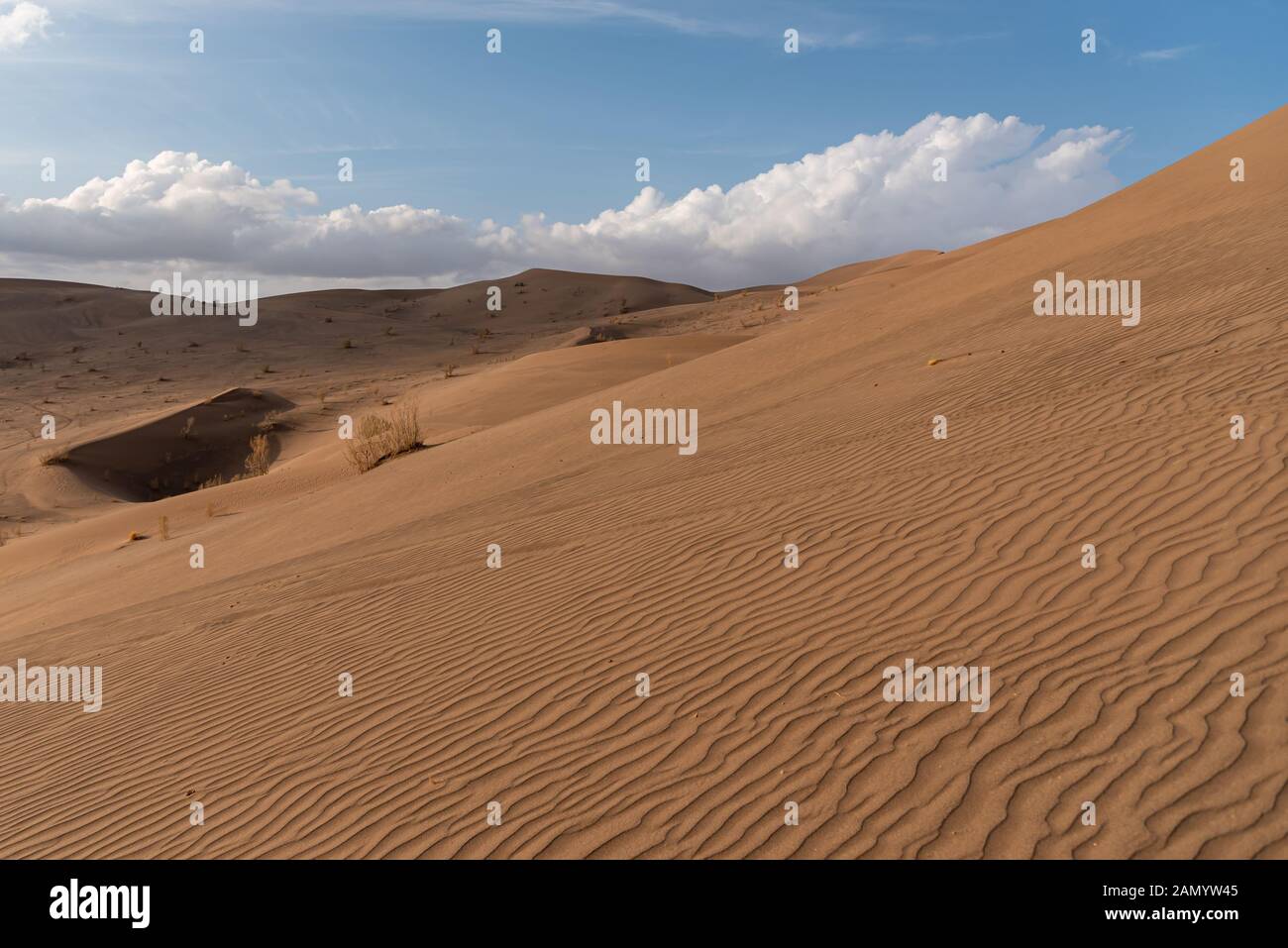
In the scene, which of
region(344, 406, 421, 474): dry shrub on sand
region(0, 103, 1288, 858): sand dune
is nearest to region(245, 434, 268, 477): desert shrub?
region(344, 406, 421, 474): dry shrub on sand

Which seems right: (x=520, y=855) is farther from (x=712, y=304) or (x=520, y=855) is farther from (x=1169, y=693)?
(x=712, y=304)

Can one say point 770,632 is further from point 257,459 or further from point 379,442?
point 257,459

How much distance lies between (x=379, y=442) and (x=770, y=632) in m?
12.5

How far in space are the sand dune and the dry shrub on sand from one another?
2.58 m

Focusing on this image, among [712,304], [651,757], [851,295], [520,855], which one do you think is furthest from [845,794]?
[712,304]

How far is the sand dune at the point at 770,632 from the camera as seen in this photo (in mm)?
3932

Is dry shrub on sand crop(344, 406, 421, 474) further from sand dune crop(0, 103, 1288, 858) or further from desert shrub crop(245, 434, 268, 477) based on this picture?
desert shrub crop(245, 434, 268, 477)

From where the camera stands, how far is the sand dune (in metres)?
3.93

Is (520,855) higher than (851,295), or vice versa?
(851,295)

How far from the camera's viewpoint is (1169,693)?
4.11 m

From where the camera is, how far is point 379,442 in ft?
54.9

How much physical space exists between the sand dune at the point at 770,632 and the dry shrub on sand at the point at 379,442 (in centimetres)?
258

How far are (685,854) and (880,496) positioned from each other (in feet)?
Answer: 13.5

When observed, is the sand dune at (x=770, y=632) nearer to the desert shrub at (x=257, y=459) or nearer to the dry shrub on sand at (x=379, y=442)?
the dry shrub on sand at (x=379, y=442)
